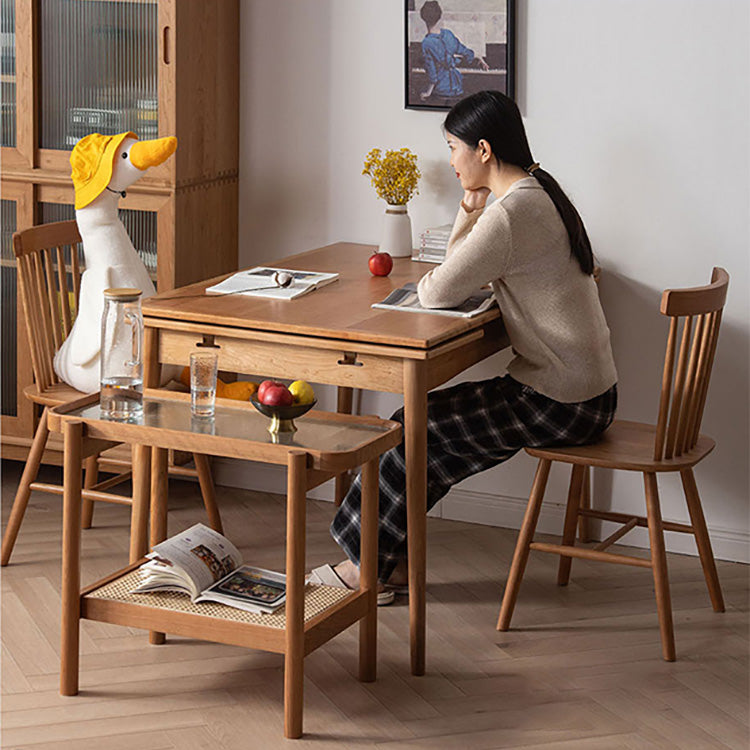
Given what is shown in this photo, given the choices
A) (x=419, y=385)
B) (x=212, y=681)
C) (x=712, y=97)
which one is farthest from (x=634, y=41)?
(x=212, y=681)

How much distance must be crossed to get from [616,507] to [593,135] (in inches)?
41.6

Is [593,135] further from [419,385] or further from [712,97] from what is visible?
[419,385]

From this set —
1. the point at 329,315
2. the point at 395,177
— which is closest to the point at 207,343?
the point at 329,315

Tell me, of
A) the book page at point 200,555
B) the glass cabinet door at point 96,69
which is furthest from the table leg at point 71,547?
the glass cabinet door at point 96,69

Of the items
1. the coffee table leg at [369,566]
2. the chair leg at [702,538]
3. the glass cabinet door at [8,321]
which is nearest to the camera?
the coffee table leg at [369,566]

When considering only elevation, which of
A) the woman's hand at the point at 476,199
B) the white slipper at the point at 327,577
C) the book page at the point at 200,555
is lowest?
the white slipper at the point at 327,577

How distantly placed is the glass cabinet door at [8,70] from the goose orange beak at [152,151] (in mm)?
587

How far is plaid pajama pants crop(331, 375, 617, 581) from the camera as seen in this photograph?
118 inches

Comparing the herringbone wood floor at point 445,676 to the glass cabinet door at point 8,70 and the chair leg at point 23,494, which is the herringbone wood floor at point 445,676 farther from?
the glass cabinet door at point 8,70

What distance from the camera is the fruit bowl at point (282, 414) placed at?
2521 millimetres

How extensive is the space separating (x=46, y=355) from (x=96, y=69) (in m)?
0.87

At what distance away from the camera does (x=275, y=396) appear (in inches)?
99.0

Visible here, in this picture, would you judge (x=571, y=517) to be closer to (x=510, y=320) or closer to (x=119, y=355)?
(x=510, y=320)

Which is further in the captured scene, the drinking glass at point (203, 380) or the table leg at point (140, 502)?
the table leg at point (140, 502)
